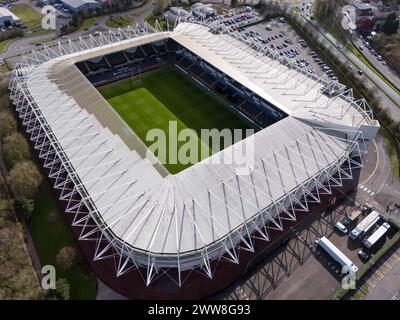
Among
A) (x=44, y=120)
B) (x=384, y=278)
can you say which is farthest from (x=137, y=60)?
(x=384, y=278)

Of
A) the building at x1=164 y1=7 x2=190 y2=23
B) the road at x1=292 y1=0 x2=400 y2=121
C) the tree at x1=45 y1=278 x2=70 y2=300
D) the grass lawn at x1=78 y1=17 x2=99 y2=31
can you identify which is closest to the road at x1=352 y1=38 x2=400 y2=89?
the road at x1=292 y1=0 x2=400 y2=121

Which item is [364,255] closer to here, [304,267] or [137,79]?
[304,267]

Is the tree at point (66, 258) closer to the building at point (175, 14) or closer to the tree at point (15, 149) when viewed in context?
the tree at point (15, 149)

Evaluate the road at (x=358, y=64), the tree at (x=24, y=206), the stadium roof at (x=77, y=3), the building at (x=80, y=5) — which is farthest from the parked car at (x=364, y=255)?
the stadium roof at (x=77, y=3)

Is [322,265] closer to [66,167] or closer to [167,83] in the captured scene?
[66,167]

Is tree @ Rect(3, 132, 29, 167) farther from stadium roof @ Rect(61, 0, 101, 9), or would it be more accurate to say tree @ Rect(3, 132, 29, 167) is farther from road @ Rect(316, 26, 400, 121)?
road @ Rect(316, 26, 400, 121)

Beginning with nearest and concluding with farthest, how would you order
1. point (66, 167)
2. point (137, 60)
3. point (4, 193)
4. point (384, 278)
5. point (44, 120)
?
point (384, 278) < point (66, 167) < point (4, 193) < point (44, 120) < point (137, 60)

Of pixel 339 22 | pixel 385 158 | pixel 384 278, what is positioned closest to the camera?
pixel 384 278

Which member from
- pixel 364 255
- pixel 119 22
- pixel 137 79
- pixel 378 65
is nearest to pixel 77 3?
pixel 119 22
